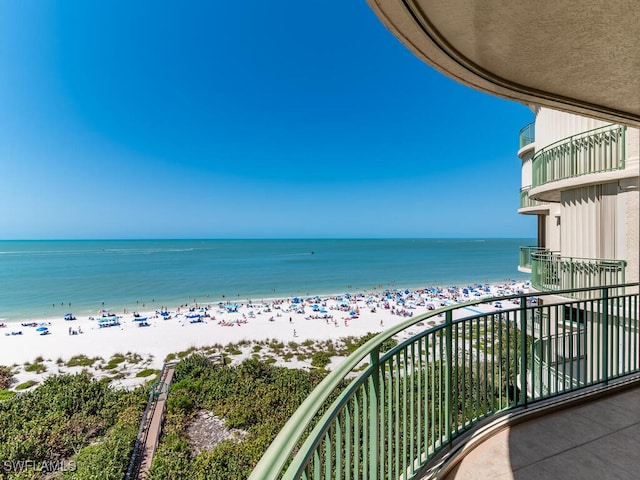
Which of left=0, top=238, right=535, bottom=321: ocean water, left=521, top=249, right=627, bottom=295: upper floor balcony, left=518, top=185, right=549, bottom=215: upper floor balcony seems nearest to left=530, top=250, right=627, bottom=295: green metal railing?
left=521, top=249, right=627, bottom=295: upper floor balcony

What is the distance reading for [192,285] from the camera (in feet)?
144

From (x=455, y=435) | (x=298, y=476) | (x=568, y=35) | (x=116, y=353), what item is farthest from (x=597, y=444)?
(x=116, y=353)

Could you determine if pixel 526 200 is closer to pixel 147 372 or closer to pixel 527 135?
pixel 527 135

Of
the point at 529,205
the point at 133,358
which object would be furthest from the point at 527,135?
the point at 133,358

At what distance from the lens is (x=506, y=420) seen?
2879 mm

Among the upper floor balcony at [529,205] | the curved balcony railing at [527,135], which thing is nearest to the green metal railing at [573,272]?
the upper floor balcony at [529,205]

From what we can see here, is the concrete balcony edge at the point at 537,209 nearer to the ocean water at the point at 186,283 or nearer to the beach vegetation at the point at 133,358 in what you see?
the beach vegetation at the point at 133,358

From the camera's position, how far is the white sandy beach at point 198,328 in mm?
19172

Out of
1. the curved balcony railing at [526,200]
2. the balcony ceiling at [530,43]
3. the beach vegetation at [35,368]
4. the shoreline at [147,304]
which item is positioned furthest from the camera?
the shoreline at [147,304]

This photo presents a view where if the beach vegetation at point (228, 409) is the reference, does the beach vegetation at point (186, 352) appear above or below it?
below

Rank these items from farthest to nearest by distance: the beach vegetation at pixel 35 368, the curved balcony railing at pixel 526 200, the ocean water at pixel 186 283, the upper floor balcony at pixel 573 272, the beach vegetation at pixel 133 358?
1. the ocean water at pixel 186 283
2. the beach vegetation at pixel 133 358
3. the beach vegetation at pixel 35 368
4. the curved balcony railing at pixel 526 200
5. the upper floor balcony at pixel 573 272

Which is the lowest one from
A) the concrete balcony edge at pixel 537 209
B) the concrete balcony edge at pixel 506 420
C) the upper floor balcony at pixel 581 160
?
the concrete balcony edge at pixel 506 420

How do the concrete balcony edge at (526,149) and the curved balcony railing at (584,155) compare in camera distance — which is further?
the concrete balcony edge at (526,149)

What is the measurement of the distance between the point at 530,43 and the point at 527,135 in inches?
657
